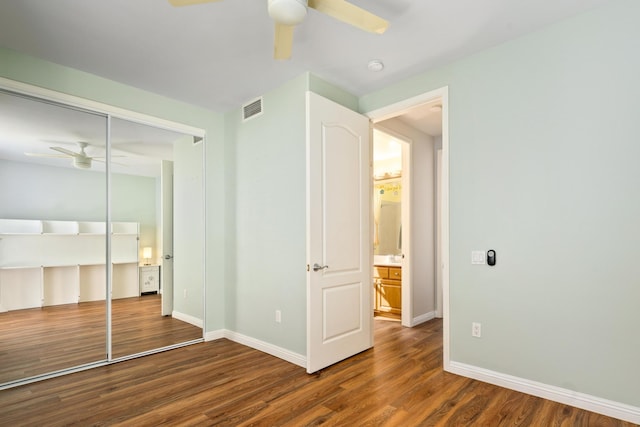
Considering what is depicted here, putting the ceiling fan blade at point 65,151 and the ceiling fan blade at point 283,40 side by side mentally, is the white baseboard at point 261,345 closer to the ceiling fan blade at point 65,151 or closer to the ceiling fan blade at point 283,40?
the ceiling fan blade at point 65,151

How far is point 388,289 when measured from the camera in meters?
4.95

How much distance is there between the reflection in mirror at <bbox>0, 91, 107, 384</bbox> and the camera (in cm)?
286

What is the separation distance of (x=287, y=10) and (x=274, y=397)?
2597 mm

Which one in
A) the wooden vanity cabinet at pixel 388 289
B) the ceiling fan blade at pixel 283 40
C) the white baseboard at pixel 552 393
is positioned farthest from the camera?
the wooden vanity cabinet at pixel 388 289

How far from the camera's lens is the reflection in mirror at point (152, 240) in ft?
11.2

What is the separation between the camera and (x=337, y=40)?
2674 mm

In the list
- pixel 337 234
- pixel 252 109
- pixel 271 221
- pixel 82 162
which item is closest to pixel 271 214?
pixel 271 221

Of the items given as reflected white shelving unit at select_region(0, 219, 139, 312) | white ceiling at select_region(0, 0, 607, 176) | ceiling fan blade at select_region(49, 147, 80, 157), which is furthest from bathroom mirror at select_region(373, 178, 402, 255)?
ceiling fan blade at select_region(49, 147, 80, 157)

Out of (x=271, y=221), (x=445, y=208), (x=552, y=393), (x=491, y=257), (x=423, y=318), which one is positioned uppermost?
(x=445, y=208)

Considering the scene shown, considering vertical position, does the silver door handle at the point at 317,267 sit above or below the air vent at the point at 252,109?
below

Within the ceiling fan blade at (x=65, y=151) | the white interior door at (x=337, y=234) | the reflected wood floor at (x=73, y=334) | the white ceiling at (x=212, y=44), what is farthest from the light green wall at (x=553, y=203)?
the ceiling fan blade at (x=65, y=151)

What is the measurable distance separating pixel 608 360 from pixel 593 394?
260 millimetres

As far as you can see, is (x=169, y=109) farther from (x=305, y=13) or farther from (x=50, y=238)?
(x=305, y=13)

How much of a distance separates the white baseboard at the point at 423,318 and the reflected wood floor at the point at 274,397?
3.63 ft
